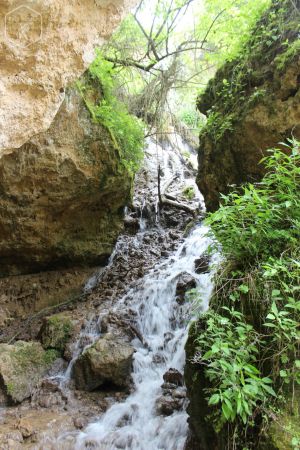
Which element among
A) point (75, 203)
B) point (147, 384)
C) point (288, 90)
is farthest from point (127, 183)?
point (147, 384)

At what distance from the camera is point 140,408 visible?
4270 mm

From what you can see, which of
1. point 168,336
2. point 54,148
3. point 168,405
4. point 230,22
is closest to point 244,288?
point 168,405

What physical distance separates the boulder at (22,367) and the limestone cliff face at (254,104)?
4.03 meters

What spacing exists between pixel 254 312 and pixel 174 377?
243cm

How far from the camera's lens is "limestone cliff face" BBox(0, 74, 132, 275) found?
562 centimetres

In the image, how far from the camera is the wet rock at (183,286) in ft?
19.5

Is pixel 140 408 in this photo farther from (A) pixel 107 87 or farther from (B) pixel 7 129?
(A) pixel 107 87

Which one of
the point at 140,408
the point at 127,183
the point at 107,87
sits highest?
the point at 107,87

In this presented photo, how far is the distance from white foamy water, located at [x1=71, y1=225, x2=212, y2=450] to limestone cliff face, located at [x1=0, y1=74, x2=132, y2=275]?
5.51 ft

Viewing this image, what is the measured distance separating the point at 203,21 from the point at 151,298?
5.47 meters

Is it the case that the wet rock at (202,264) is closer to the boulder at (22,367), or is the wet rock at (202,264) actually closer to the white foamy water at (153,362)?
the white foamy water at (153,362)

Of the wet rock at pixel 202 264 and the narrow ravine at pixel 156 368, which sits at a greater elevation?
the wet rock at pixel 202 264

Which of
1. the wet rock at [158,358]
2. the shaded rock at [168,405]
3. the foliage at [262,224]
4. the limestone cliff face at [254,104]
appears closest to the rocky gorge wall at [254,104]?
the limestone cliff face at [254,104]

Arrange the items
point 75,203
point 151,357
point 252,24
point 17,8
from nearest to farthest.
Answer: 1. point 17,8
2. point 151,357
3. point 252,24
4. point 75,203
